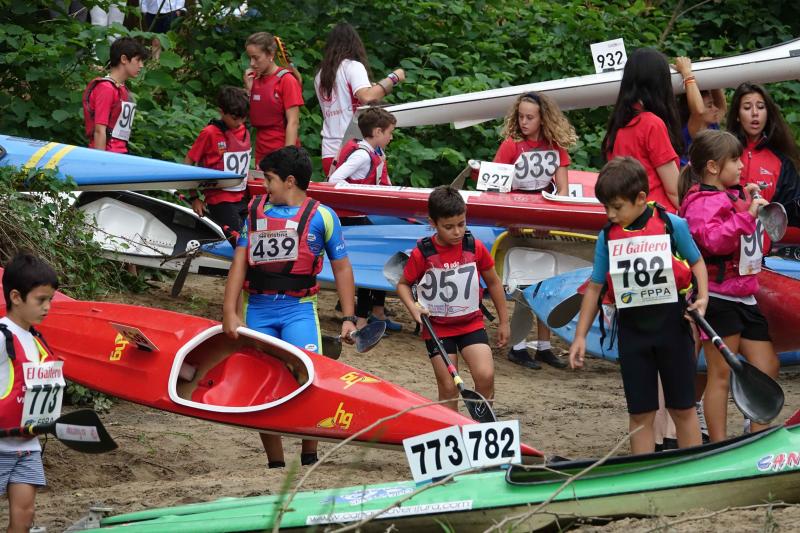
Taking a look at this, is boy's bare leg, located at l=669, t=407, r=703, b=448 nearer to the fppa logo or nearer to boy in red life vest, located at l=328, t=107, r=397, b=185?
the fppa logo

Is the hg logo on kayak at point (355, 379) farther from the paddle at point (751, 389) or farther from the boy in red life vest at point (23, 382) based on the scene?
the paddle at point (751, 389)

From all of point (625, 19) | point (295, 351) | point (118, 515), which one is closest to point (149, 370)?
point (295, 351)

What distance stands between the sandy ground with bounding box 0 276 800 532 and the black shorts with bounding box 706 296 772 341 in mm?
1141

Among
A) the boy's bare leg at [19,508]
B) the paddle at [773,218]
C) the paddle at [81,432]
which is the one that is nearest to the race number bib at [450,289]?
the paddle at [773,218]

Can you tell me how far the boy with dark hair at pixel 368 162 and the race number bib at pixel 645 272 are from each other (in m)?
3.57

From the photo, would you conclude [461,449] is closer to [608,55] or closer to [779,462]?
[779,462]

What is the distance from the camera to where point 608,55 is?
9.77 metres

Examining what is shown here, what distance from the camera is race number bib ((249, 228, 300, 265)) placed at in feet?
18.7

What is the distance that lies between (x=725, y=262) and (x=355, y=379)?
1748mm

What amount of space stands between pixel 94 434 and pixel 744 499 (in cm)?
232

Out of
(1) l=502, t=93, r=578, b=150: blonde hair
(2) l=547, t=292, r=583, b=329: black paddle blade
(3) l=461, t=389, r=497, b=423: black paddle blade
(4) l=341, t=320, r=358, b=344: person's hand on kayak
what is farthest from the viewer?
(1) l=502, t=93, r=578, b=150: blonde hair

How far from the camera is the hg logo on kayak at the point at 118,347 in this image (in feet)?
19.4

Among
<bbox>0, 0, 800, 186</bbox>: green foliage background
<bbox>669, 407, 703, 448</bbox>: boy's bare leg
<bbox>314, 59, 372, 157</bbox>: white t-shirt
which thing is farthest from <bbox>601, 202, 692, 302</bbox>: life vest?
<bbox>0, 0, 800, 186</bbox>: green foliage background

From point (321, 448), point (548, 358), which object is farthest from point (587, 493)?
point (548, 358)
